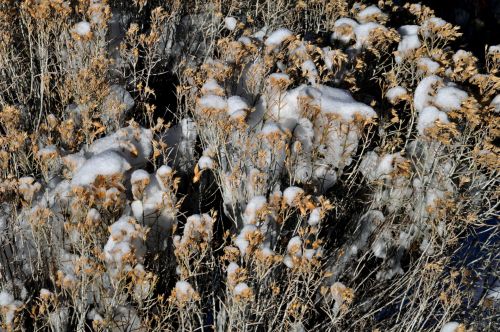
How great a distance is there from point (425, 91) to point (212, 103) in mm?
1511

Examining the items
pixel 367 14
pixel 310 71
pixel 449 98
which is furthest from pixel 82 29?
pixel 449 98

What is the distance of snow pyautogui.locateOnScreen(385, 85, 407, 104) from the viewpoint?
357 centimetres

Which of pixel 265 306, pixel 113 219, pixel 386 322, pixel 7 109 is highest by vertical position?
pixel 7 109

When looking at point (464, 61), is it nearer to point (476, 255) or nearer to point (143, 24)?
point (476, 255)

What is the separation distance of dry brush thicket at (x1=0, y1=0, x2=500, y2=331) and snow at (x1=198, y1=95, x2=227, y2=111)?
1 centimetres

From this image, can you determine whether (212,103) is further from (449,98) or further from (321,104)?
(449,98)

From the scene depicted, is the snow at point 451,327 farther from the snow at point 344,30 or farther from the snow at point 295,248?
the snow at point 344,30

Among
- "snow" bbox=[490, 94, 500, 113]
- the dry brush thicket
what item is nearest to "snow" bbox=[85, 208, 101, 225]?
the dry brush thicket

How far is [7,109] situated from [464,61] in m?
3.28

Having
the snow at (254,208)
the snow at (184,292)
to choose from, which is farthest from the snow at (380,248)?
the snow at (184,292)

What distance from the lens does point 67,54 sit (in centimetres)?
392

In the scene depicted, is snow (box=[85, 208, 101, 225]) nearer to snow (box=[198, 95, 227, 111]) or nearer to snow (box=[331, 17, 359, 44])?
snow (box=[198, 95, 227, 111])

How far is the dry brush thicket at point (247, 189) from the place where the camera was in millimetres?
2570

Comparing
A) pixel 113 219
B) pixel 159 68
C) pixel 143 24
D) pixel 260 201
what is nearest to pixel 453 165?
pixel 260 201
